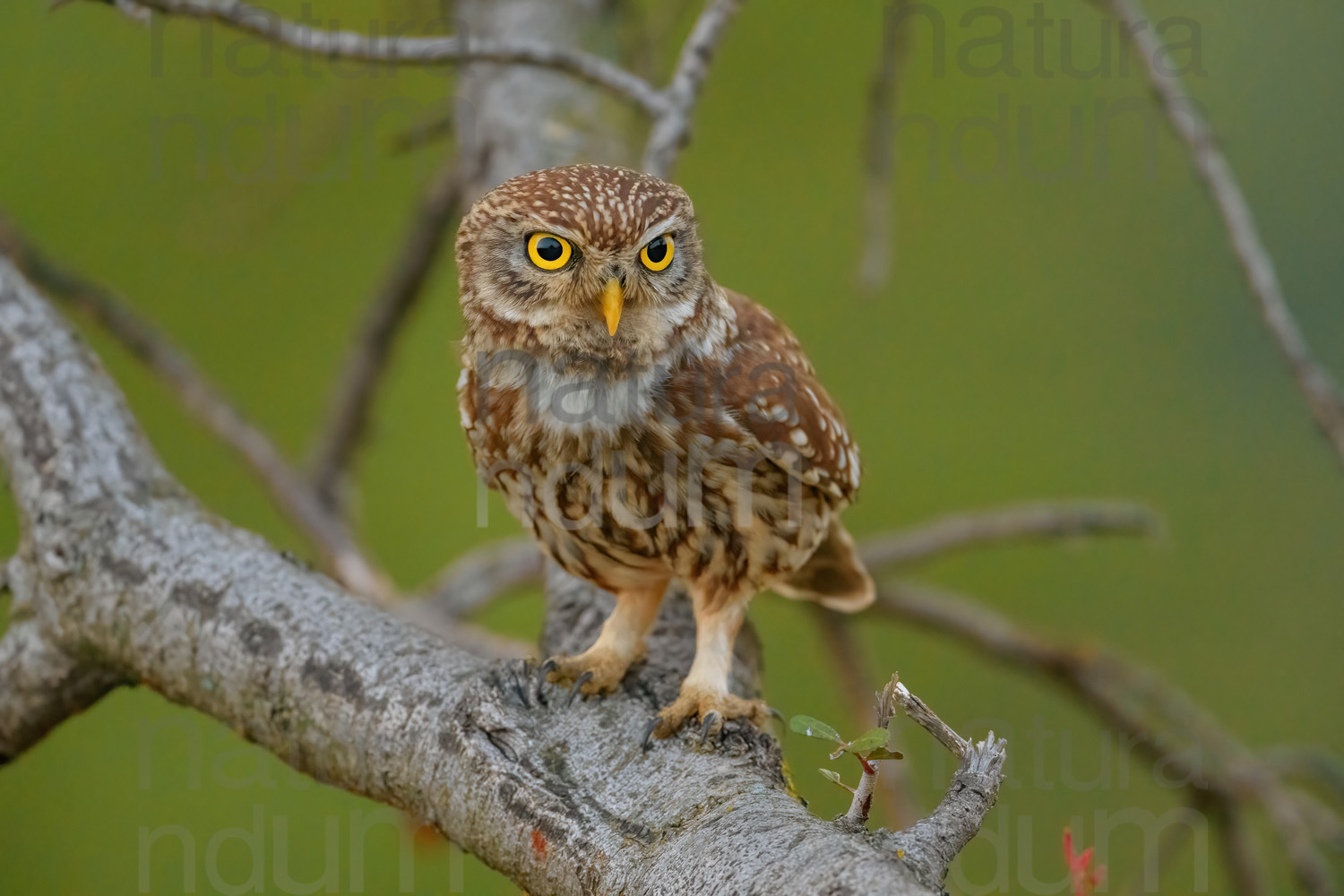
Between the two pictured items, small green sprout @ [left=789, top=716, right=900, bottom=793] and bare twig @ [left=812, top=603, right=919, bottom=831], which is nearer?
small green sprout @ [left=789, top=716, right=900, bottom=793]

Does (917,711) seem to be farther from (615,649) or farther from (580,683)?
(615,649)

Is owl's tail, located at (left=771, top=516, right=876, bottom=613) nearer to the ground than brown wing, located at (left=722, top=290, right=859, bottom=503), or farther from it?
nearer to the ground

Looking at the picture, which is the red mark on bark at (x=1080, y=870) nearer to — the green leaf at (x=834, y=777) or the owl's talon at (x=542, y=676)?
the green leaf at (x=834, y=777)

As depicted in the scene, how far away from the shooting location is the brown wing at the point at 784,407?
1.63 metres

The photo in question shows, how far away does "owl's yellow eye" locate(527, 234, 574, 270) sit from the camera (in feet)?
4.90

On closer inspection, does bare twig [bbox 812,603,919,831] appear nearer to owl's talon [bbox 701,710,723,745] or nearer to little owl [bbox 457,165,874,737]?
little owl [bbox 457,165,874,737]

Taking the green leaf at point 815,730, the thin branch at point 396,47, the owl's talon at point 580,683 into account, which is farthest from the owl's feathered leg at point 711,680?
the thin branch at point 396,47

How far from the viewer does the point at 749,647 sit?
190 centimetres

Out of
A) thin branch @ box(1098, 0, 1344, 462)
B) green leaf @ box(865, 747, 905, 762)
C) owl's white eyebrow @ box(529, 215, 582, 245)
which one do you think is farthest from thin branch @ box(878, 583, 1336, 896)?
green leaf @ box(865, 747, 905, 762)

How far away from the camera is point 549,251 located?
1509mm

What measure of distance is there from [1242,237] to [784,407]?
0.79m

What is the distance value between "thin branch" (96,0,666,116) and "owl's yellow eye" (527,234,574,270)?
1.54 ft

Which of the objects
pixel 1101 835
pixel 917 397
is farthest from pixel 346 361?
pixel 1101 835

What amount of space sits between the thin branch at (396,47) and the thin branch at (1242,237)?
33.5 inches
